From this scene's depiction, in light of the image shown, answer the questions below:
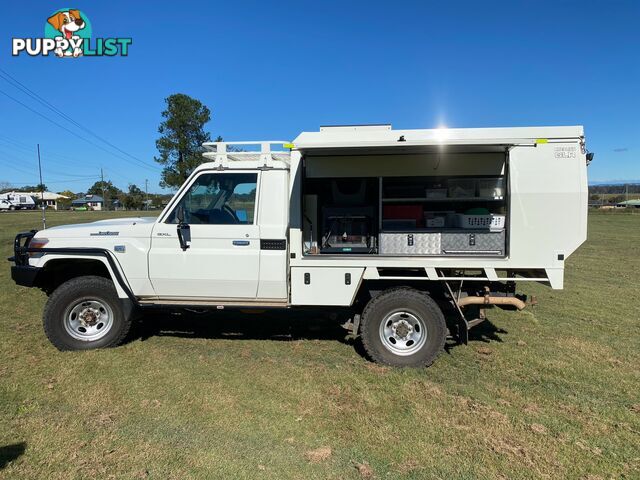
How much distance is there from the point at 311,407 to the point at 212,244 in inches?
82.9

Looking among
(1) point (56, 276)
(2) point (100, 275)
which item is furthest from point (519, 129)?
(1) point (56, 276)

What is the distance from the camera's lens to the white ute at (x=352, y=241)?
14.8ft

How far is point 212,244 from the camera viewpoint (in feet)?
16.3

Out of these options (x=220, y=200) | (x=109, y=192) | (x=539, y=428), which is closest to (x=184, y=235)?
(x=220, y=200)

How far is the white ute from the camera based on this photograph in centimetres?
450

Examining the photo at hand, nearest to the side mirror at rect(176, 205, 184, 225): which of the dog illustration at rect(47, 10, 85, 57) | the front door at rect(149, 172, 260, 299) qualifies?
the front door at rect(149, 172, 260, 299)

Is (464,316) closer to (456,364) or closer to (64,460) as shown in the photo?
(456,364)

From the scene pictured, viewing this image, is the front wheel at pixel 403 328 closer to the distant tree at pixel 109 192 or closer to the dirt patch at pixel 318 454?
the dirt patch at pixel 318 454

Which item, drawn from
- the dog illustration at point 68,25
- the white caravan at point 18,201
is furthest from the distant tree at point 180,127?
the white caravan at point 18,201

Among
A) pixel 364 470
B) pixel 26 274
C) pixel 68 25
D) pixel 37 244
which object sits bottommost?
pixel 364 470

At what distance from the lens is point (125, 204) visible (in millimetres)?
88500

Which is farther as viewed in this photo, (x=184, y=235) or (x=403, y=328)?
(x=184, y=235)

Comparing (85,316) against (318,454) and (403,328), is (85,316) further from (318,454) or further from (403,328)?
(403,328)

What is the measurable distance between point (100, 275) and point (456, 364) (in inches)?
168
